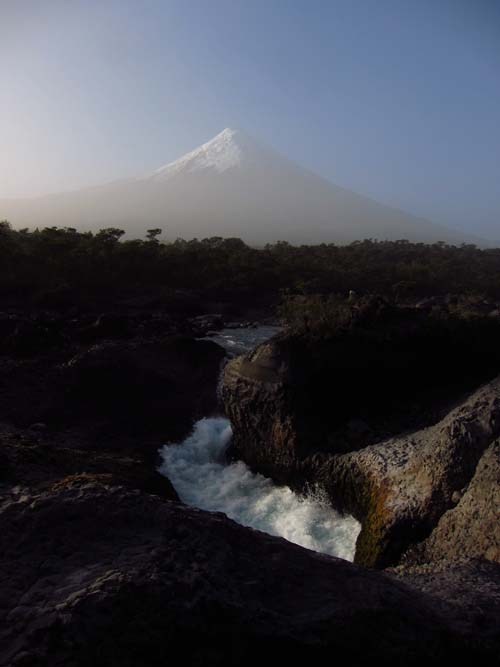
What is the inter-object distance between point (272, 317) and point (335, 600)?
28741 millimetres

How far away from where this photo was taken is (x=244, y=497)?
1063 cm

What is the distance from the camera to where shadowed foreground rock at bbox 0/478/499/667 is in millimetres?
3623

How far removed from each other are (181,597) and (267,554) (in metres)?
1.10

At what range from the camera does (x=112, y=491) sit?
201 inches

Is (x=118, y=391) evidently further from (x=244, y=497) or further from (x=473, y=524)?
(x=473, y=524)

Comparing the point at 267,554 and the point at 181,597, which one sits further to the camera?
the point at 267,554

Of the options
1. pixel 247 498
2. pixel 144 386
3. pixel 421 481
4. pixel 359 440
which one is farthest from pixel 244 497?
pixel 144 386

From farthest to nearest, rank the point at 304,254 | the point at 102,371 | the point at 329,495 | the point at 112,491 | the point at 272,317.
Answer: the point at 304,254, the point at 272,317, the point at 102,371, the point at 329,495, the point at 112,491

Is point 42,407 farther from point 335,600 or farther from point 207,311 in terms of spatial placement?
point 207,311

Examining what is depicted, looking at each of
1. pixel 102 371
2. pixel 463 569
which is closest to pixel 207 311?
pixel 102 371

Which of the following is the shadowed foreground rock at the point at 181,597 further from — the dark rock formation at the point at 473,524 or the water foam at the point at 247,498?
the water foam at the point at 247,498

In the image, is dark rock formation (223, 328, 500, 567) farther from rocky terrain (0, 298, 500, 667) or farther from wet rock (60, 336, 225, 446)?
wet rock (60, 336, 225, 446)

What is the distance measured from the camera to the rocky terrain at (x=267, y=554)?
3.72 metres

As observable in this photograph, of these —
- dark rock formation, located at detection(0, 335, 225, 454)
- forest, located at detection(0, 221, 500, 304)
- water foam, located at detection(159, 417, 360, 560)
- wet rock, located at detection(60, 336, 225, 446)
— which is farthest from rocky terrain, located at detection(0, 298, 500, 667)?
forest, located at detection(0, 221, 500, 304)
